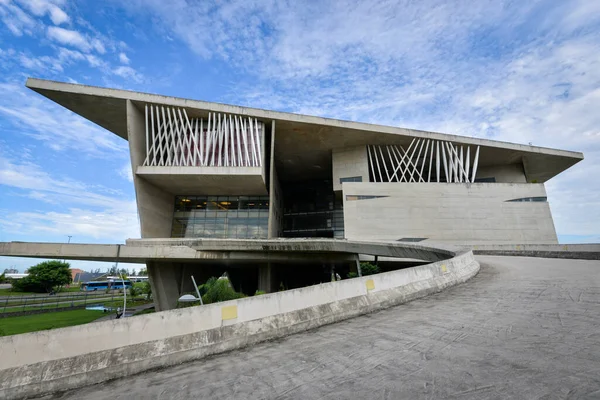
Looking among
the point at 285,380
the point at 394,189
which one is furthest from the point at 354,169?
the point at 285,380

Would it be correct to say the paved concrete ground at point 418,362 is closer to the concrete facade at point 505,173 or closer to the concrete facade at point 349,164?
the concrete facade at point 349,164

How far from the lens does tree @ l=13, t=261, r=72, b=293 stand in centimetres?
6291

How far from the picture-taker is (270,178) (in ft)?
106

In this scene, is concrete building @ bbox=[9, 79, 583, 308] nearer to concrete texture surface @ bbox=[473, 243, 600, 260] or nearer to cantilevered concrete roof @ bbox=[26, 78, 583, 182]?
cantilevered concrete roof @ bbox=[26, 78, 583, 182]

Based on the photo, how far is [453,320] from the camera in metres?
5.03

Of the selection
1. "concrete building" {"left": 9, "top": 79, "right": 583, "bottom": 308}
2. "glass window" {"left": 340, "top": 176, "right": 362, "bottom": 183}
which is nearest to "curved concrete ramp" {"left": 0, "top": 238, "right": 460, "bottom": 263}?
"concrete building" {"left": 9, "top": 79, "right": 583, "bottom": 308}

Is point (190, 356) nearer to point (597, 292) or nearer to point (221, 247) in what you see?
point (597, 292)

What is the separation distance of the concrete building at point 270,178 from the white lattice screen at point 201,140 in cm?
13

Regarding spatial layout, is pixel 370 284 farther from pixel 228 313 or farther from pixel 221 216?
pixel 221 216

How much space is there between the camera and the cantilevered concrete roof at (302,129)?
28375 millimetres

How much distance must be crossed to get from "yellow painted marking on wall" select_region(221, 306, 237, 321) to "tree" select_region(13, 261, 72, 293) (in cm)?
8264

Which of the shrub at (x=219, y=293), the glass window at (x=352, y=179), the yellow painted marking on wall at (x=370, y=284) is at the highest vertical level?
the glass window at (x=352, y=179)

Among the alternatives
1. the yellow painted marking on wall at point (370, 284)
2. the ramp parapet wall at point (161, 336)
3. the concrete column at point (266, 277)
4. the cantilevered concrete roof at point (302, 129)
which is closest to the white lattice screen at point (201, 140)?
the cantilevered concrete roof at point (302, 129)

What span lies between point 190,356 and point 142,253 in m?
22.3
